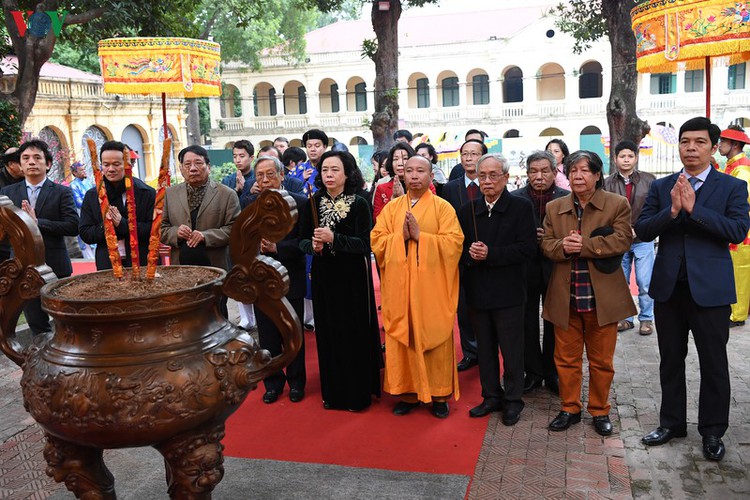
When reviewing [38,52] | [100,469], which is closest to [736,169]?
[100,469]

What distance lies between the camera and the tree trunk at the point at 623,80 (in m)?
8.90

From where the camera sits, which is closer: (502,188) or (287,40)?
(502,188)

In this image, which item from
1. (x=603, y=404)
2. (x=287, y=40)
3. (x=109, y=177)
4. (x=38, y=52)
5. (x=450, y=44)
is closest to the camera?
(x=603, y=404)

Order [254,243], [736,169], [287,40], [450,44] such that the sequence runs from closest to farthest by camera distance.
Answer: [254,243] → [736,169] → [287,40] → [450,44]

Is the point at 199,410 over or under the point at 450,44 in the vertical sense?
under

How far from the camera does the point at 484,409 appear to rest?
4301mm

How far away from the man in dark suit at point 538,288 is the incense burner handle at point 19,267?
2.97 meters

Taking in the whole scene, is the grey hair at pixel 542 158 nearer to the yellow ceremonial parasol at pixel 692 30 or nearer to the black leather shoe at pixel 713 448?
the yellow ceremonial parasol at pixel 692 30

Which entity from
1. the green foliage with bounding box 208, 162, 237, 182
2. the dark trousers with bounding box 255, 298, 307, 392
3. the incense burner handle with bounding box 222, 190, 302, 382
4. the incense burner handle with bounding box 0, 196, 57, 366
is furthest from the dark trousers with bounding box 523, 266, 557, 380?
the green foliage with bounding box 208, 162, 237, 182

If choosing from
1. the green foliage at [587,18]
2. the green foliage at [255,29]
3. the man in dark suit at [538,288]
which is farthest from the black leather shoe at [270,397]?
the green foliage at [255,29]

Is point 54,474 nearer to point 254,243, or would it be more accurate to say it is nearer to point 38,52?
point 254,243

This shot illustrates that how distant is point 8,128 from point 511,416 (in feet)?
20.3

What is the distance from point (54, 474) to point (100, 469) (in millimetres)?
163

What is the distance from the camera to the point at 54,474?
256 centimetres
